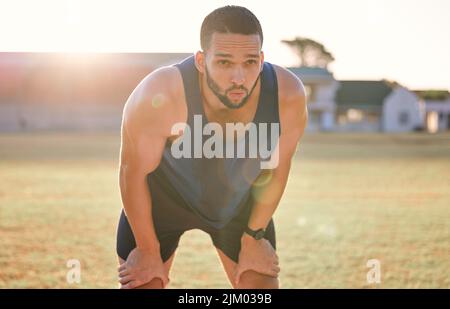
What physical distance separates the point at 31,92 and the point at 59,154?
22118mm

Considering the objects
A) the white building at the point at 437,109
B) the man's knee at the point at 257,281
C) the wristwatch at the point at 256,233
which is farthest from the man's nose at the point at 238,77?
the white building at the point at 437,109

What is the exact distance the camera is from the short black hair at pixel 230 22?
8.37 ft

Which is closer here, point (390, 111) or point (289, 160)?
point (289, 160)

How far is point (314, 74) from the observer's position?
4559 cm

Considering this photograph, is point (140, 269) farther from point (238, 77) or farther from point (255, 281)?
point (238, 77)

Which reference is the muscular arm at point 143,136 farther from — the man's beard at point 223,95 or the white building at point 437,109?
the white building at point 437,109

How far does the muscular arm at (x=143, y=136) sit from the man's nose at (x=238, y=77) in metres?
0.37

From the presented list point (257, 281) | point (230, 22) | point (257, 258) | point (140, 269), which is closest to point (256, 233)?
point (257, 258)

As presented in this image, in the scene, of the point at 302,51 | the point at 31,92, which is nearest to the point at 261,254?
the point at 31,92

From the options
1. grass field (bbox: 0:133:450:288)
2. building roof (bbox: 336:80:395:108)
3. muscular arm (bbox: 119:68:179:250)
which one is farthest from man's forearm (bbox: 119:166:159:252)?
building roof (bbox: 336:80:395:108)

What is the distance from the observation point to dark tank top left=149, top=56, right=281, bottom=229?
2895 millimetres

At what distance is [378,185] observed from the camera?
42.4 ft

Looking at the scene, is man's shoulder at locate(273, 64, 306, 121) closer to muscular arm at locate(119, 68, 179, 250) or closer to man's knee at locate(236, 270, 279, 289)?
muscular arm at locate(119, 68, 179, 250)
